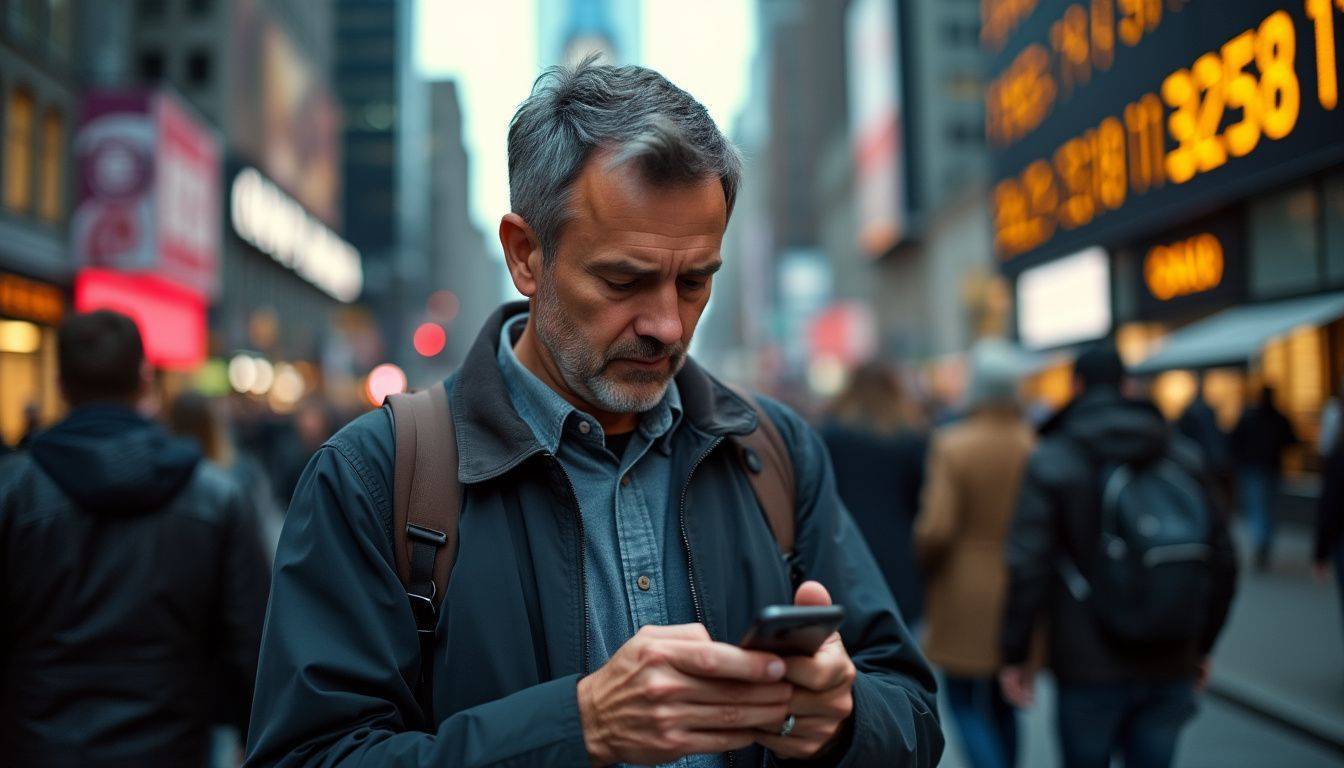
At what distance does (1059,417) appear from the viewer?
15.4 ft

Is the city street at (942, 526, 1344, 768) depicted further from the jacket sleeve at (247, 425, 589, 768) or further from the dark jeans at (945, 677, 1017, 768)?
the jacket sleeve at (247, 425, 589, 768)

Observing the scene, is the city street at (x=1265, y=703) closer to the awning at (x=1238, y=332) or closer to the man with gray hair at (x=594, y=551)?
the awning at (x=1238, y=332)

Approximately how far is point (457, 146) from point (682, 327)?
547ft

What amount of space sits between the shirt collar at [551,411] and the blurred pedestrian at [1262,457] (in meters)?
13.2

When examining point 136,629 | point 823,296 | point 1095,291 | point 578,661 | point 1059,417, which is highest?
point 823,296

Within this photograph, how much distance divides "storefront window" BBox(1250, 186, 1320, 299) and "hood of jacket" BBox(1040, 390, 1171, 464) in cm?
862

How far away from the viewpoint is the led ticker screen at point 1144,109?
681 centimetres

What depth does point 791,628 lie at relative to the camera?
1.52m

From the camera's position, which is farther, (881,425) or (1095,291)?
(1095,291)

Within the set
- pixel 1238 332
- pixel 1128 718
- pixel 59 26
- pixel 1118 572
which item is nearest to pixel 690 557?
pixel 1118 572

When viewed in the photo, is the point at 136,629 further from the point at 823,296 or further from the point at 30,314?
the point at 823,296

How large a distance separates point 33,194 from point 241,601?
23699mm

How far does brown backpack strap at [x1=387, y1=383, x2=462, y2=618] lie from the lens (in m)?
1.91

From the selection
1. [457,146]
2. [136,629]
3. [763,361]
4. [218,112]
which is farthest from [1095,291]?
[457,146]
